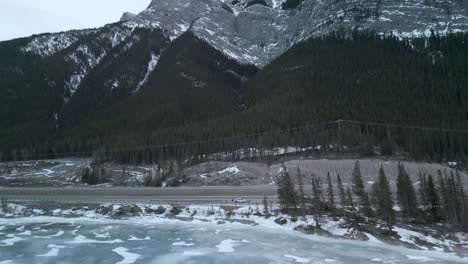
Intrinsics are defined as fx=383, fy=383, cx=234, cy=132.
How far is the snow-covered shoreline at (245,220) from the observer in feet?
127

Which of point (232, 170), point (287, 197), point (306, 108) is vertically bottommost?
point (287, 197)

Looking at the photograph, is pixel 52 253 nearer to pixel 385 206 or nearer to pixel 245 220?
pixel 245 220

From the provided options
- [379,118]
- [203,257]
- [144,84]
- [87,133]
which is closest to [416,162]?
[379,118]

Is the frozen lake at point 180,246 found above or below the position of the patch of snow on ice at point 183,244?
above

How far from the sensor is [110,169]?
9806cm

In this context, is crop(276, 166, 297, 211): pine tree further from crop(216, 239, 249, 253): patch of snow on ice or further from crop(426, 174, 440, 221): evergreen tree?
crop(426, 174, 440, 221): evergreen tree

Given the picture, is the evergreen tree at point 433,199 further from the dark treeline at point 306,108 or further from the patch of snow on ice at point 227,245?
the dark treeline at point 306,108

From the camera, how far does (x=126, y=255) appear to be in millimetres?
35562

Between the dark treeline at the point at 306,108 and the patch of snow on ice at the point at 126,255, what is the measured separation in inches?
2298

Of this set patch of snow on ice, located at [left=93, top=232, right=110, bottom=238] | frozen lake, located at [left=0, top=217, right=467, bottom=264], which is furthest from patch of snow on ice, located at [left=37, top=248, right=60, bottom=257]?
patch of snow on ice, located at [left=93, top=232, right=110, bottom=238]

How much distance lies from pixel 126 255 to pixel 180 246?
233 inches

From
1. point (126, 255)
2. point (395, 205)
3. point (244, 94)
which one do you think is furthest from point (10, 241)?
point (244, 94)

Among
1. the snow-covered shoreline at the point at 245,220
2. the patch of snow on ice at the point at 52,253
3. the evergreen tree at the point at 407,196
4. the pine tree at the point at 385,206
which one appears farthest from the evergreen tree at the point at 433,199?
the patch of snow on ice at the point at 52,253

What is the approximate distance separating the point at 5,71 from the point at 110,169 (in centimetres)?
13378
